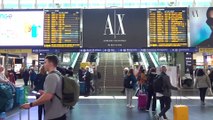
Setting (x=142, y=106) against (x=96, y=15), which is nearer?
(x=142, y=106)

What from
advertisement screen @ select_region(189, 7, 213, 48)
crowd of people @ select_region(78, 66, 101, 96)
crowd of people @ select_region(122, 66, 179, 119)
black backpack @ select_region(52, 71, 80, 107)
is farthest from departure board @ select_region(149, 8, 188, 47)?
black backpack @ select_region(52, 71, 80, 107)

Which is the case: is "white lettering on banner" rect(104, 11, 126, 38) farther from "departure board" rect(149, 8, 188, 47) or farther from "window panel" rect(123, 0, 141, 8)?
"window panel" rect(123, 0, 141, 8)

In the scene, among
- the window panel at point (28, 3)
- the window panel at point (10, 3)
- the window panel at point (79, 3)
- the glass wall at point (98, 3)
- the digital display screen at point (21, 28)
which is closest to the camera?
→ the digital display screen at point (21, 28)

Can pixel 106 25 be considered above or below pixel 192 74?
above

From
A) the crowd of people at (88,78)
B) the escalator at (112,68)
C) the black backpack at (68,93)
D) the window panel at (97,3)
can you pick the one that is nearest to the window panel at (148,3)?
the window panel at (97,3)

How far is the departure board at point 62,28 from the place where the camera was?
13.5m

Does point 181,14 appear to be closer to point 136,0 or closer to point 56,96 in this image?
point 56,96

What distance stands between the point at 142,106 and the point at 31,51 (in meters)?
5.15

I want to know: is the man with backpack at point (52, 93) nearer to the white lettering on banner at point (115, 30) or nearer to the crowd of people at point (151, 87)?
the crowd of people at point (151, 87)

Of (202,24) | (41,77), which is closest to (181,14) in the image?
(202,24)

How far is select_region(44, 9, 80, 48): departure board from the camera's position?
13.5m

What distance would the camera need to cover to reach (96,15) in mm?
13258

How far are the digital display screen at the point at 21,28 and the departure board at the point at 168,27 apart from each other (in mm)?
4560

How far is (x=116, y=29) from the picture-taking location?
1323cm
